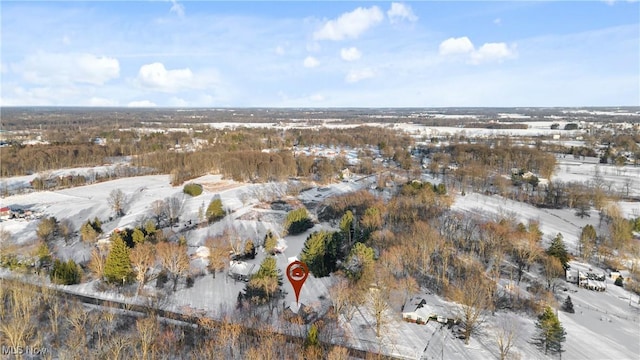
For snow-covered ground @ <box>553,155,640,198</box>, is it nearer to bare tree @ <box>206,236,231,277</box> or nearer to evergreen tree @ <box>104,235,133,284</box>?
bare tree @ <box>206,236,231,277</box>

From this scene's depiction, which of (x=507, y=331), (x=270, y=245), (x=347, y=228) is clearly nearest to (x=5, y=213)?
(x=270, y=245)

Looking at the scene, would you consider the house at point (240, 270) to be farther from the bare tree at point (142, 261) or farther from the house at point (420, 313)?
the house at point (420, 313)

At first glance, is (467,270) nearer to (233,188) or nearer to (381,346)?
(381,346)

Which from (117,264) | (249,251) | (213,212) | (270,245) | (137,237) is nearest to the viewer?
(117,264)

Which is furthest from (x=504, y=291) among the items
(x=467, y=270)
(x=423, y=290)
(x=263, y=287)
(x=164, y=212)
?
(x=164, y=212)

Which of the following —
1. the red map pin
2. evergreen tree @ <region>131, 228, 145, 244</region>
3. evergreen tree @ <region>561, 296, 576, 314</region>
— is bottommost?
evergreen tree @ <region>561, 296, 576, 314</region>

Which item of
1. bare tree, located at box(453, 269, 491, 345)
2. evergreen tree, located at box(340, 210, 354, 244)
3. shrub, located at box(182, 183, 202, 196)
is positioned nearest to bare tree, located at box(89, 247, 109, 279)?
evergreen tree, located at box(340, 210, 354, 244)

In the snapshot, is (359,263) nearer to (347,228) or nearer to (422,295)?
(422,295)
